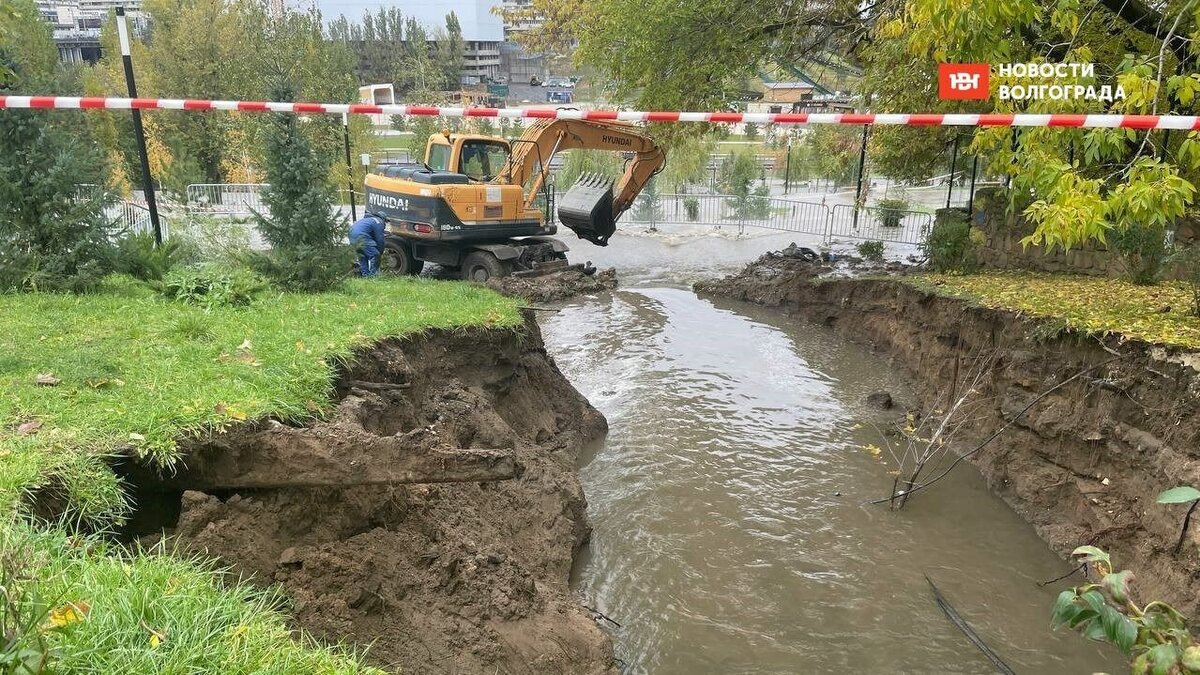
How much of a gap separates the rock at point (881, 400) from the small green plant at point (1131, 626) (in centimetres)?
Answer: 735

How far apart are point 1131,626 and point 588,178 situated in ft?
50.5

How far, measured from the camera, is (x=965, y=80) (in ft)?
20.1

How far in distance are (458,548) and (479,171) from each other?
37.5 ft

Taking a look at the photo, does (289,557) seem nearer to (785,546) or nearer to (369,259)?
(785,546)

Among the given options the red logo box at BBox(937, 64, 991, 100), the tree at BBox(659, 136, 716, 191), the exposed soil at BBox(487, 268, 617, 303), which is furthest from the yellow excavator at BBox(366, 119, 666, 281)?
the tree at BBox(659, 136, 716, 191)

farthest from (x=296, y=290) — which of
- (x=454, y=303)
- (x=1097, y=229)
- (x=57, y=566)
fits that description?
(x=1097, y=229)

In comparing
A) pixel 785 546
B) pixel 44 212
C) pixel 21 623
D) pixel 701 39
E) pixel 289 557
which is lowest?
pixel 785 546

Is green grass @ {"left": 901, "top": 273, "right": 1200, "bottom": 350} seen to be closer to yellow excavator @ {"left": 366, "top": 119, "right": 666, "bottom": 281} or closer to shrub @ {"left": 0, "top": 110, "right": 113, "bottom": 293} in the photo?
yellow excavator @ {"left": 366, "top": 119, "right": 666, "bottom": 281}

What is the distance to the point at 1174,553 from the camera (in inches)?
185

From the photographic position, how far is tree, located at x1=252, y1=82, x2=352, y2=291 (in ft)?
25.2

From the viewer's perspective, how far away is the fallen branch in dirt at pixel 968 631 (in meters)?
4.34

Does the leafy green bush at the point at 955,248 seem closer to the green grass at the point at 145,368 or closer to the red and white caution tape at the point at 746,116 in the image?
the red and white caution tape at the point at 746,116

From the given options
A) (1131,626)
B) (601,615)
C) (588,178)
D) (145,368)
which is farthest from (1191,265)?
(588,178)

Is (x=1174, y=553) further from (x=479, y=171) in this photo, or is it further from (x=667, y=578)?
(x=479, y=171)
